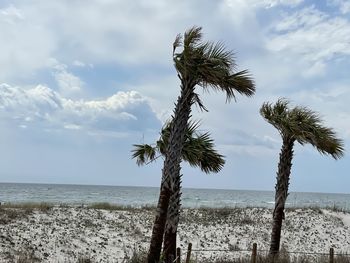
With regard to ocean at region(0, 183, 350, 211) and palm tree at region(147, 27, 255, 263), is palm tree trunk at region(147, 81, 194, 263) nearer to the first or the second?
palm tree at region(147, 27, 255, 263)

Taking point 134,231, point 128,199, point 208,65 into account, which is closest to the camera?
point 208,65

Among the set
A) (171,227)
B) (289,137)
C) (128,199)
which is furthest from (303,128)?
(128,199)

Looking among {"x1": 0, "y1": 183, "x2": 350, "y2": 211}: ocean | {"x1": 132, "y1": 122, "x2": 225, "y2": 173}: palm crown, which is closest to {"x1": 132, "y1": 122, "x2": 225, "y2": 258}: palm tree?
{"x1": 132, "y1": 122, "x2": 225, "y2": 173}: palm crown

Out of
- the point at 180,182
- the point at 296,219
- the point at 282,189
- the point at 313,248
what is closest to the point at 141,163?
the point at 180,182

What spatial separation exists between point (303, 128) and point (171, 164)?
502 cm

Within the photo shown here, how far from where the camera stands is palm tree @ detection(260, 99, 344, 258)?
14.2 m

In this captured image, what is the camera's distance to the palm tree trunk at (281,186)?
15094mm

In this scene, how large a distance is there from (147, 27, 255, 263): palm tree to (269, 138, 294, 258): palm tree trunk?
448 cm

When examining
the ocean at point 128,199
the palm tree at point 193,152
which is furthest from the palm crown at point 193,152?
the ocean at point 128,199

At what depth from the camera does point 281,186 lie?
49.6ft

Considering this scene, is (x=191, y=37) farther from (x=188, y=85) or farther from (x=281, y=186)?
(x=281, y=186)

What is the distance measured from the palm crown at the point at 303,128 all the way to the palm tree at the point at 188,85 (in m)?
3.48

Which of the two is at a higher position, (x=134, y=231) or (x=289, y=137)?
(x=289, y=137)

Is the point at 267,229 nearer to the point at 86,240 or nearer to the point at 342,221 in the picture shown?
the point at 342,221
